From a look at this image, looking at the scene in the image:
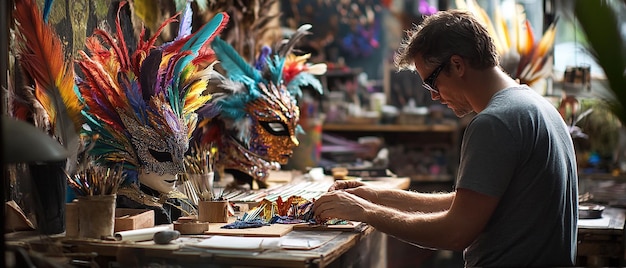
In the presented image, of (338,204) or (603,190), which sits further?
(603,190)

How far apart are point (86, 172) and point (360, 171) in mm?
2225

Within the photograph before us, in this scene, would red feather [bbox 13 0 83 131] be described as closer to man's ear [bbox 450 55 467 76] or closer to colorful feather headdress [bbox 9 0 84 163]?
colorful feather headdress [bbox 9 0 84 163]

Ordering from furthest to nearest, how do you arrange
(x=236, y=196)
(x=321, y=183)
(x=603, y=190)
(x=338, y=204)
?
(x=603, y=190)
(x=321, y=183)
(x=236, y=196)
(x=338, y=204)

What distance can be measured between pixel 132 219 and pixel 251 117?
4.00ft

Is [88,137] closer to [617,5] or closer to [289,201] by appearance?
[289,201]

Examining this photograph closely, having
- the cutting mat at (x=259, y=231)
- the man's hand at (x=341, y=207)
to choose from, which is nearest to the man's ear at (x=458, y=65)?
the man's hand at (x=341, y=207)

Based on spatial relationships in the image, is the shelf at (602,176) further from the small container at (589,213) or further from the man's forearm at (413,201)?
the man's forearm at (413,201)

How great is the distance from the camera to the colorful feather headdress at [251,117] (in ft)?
12.7

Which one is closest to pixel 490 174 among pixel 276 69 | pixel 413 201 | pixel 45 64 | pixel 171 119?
pixel 413 201

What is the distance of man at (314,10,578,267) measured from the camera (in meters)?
2.55

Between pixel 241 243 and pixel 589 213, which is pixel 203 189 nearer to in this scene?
pixel 241 243

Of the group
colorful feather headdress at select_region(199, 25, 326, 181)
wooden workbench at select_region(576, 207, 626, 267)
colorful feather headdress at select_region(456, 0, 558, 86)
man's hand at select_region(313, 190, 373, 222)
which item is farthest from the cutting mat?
colorful feather headdress at select_region(456, 0, 558, 86)

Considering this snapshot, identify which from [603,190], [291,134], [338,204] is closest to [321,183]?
[291,134]

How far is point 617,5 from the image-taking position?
2.72 meters
